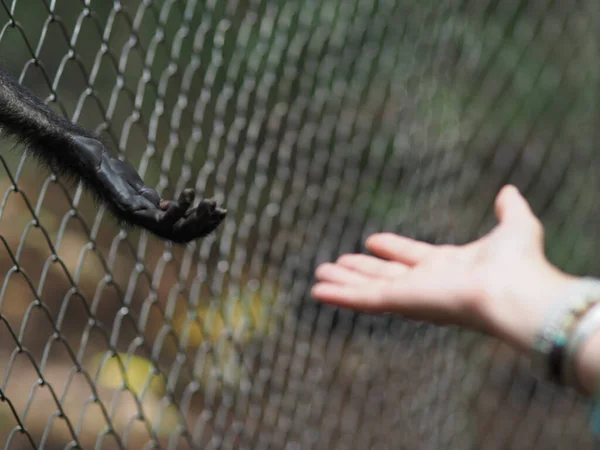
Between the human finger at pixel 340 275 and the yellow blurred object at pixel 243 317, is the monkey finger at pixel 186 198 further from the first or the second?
the yellow blurred object at pixel 243 317

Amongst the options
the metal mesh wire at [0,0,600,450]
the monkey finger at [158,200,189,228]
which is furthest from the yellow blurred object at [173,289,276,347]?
the monkey finger at [158,200,189,228]

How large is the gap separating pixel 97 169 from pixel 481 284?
21.4 inches

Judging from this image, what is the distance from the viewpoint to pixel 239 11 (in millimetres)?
2168

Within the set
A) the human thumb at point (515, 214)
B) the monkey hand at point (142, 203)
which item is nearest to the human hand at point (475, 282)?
the human thumb at point (515, 214)

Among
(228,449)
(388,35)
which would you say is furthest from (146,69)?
(228,449)

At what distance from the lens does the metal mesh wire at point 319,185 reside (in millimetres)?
2100

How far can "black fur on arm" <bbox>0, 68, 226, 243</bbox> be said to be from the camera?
967mm

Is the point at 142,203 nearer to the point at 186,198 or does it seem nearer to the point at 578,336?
the point at 186,198

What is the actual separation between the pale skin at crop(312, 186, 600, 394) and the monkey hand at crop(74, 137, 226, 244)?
266 mm

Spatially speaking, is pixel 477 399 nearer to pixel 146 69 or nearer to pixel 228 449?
pixel 228 449

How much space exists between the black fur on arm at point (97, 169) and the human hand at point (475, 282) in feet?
0.86

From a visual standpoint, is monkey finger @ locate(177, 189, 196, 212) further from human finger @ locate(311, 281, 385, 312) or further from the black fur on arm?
human finger @ locate(311, 281, 385, 312)

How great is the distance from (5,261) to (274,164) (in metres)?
1.08

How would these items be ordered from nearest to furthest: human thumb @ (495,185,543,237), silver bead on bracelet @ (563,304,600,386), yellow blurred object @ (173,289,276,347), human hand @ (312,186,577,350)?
silver bead on bracelet @ (563,304,600,386), human hand @ (312,186,577,350), human thumb @ (495,185,543,237), yellow blurred object @ (173,289,276,347)
